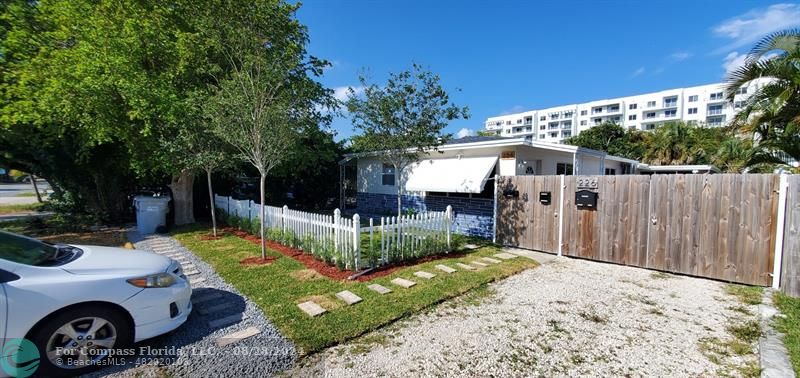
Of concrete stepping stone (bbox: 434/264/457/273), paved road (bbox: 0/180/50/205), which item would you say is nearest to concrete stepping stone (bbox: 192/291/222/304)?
concrete stepping stone (bbox: 434/264/457/273)

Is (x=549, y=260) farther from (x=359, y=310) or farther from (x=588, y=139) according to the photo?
(x=588, y=139)

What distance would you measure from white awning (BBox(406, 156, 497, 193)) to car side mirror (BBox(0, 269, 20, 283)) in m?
9.17

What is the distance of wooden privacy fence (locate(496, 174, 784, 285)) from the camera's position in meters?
5.55

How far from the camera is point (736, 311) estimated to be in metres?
4.62

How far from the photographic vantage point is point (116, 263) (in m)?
3.45

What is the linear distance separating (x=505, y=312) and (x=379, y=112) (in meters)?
5.68

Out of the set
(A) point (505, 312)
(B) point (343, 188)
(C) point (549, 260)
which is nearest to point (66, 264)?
Answer: (A) point (505, 312)

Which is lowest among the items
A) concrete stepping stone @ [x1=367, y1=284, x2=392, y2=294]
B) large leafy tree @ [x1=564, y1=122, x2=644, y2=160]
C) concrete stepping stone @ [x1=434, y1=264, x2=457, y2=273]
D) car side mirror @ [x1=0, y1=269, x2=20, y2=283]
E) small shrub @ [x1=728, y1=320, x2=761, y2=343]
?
small shrub @ [x1=728, y1=320, x2=761, y2=343]

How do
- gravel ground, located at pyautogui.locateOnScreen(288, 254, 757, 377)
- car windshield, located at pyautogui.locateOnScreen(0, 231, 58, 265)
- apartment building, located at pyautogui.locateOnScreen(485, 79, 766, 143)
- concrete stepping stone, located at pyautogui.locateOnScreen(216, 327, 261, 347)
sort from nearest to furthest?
car windshield, located at pyautogui.locateOnScreen(0, 231, 58, 265), gravel ground, located at pyautogui.locateOnScreen(288, 254, 757, 377), concrete stepping stone, located at pyautogui.locateOnScreen(216, 327, 261, 347), apartment building, located at pyautogui.locateOnScreen(485, 79, 766, 143)

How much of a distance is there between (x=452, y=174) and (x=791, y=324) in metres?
8.11

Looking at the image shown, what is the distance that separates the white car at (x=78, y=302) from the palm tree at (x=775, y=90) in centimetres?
1087

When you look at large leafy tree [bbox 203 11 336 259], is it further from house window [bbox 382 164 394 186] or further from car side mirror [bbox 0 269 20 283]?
house window [bbox 382 164 394 186]

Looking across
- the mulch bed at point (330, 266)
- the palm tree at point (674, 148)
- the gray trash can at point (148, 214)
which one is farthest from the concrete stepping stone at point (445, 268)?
the palm tree at point (674, 148)

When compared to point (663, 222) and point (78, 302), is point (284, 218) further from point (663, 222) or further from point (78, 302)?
point (663, 222)
